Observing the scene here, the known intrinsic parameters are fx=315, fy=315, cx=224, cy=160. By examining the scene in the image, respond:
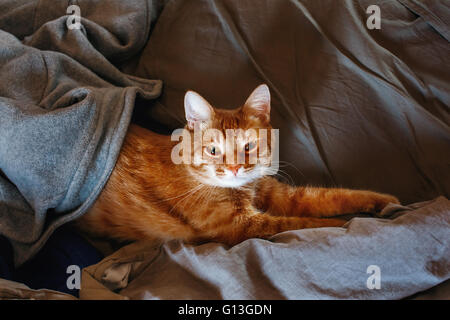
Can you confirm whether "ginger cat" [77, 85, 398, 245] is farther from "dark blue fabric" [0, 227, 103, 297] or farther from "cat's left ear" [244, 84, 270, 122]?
"dark blue fabric" [0, 227, 103, 297]

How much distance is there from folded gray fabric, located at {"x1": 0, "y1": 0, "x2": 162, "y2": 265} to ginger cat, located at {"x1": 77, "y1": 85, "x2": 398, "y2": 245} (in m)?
0.12

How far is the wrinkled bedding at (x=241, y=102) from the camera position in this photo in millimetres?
893

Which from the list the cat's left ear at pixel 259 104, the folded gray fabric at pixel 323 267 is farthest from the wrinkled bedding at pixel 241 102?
the cat's left ear at pixel 259 104

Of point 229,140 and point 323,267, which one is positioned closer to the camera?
point 323,267

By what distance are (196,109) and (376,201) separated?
77 centimetres

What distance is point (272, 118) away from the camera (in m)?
1.39

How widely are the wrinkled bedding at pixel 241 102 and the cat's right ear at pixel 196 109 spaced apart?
0.78 ft

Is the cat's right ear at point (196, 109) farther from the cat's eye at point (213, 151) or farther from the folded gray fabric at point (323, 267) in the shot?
the folded gray fabric at point (323, 267)

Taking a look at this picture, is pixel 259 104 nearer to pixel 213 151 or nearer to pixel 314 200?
pixel 213 151

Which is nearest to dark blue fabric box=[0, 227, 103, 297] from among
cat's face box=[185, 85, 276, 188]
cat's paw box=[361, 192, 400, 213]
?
cat's face box=[185, 85, 276, 188]

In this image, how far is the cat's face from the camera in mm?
1191

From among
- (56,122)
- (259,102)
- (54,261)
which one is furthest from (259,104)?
(54,261)

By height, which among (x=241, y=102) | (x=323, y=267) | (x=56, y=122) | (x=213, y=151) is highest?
(x=241, y=102)

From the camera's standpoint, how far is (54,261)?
A: 1.12 metres
